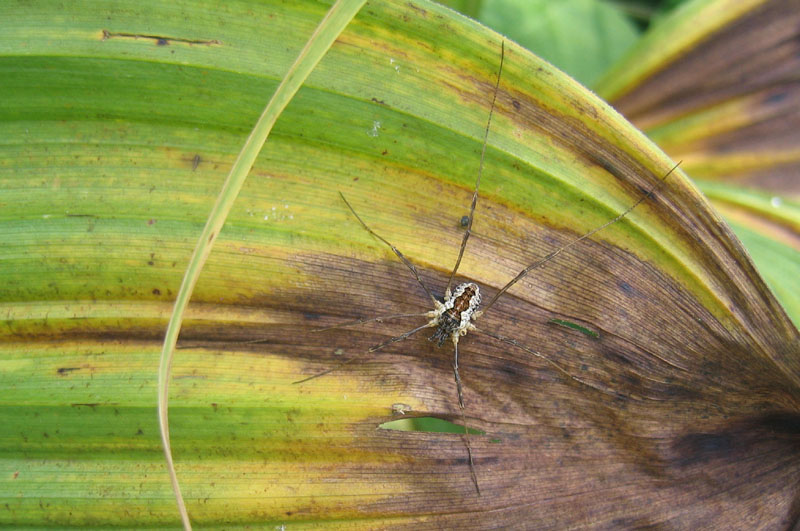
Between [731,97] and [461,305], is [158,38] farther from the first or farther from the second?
[731,97]

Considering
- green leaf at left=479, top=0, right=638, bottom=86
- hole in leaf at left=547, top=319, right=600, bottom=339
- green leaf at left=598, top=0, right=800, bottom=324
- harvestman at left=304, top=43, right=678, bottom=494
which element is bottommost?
hole in leaf at left=547, top=319, right=600, bottom=339

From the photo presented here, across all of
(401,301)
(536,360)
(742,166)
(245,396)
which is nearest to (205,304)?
(245,396)

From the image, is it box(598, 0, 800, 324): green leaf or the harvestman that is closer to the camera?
the harvestman

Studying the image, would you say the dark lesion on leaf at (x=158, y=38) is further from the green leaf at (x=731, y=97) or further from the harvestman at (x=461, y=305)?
the green leaf at (x=731, y=97)

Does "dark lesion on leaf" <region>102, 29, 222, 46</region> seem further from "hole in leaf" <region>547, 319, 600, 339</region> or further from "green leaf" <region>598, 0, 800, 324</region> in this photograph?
"green leaf" <region>598, 0, 800, 324</region>

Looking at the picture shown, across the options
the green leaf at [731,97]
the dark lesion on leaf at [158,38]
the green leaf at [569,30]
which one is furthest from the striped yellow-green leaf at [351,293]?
the green leaf at [569,30]

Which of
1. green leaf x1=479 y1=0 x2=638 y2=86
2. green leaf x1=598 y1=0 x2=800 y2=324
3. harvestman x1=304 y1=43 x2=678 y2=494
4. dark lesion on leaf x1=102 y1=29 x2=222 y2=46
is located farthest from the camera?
green leaf x1=479 y1=0 x2=638 y2=86

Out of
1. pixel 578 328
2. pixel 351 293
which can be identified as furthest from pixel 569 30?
pixel 351 293

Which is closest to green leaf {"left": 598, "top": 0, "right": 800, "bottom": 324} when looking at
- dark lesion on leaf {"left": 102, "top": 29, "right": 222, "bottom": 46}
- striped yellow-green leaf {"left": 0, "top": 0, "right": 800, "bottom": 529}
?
striped yellow-green leaf {"left": 0, "top": 0, "right": 800, "bottom": 529}

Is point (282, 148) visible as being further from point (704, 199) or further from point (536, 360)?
point (704, 199)
